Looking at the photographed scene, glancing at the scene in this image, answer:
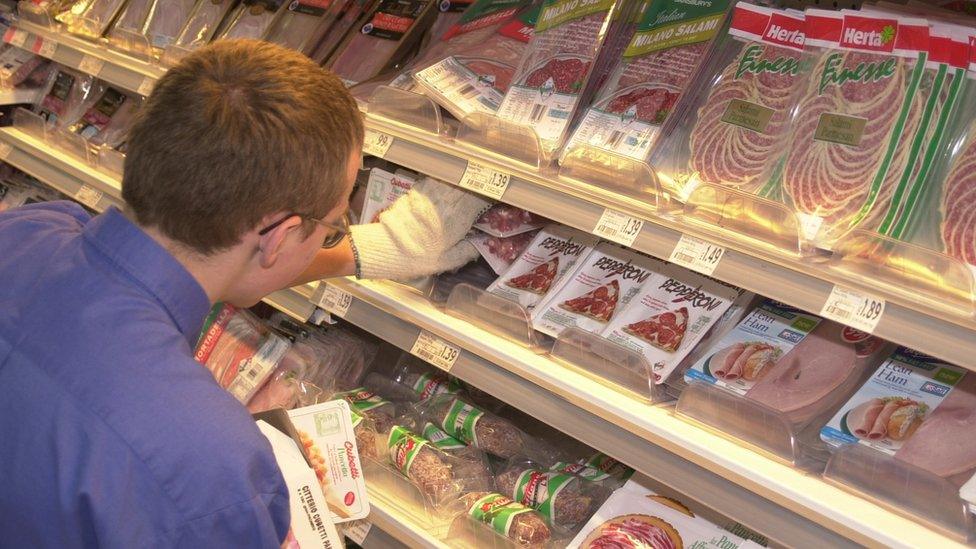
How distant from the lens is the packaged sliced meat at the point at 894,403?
5.12 feet

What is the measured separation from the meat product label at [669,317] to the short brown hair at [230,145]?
0.73 m

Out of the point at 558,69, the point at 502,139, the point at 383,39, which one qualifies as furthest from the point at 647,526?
the point at 383,39

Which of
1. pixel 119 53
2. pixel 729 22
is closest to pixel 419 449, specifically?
pixel 729 22

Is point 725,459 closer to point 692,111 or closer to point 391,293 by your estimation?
point 692,111

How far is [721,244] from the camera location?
5.00ft

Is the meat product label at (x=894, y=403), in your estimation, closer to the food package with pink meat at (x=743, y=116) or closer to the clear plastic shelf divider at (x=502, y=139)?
the food package with pink meat at (x=743, y=116)

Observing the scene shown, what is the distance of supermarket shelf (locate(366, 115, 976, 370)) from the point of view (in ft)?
4.22

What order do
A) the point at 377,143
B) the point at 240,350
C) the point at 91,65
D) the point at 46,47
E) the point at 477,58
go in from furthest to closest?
the point at 46,47 → the point at 91,65 → the point at 240,350 → the point at 477,58 → the point at 377,143

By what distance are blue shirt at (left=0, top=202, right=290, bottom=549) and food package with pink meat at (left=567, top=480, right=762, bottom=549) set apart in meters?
0.71

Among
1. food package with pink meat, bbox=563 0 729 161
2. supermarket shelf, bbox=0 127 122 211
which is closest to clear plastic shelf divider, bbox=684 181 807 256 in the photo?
food package with pink meat, bbox=563 0 729 161

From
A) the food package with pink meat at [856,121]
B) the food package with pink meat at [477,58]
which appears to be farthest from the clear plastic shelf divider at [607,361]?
the food package with pink meat at [477,58]

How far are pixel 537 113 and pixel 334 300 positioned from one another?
2.27 ft

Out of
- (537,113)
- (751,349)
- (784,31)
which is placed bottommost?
(751,349)

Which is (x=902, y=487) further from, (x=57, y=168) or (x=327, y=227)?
(x=57, y=168)
